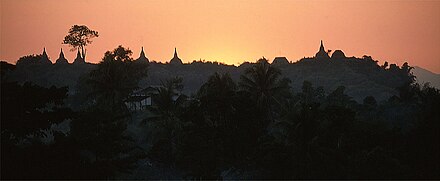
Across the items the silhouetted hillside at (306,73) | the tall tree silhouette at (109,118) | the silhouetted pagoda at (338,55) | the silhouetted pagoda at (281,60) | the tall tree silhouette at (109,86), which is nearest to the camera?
the tall tree silhouette at (109,118)

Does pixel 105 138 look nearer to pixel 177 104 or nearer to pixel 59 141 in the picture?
pixel 59 141

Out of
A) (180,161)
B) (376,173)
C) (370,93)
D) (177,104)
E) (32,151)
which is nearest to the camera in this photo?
(32,151)

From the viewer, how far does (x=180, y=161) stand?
36.5 meters

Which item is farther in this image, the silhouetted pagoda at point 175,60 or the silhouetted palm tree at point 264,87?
the silhouetted pagoda at point 175,60

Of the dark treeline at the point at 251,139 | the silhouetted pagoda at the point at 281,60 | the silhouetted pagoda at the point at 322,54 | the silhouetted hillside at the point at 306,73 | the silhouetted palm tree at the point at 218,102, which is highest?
the silhouetted pagoda at the point at 322,54

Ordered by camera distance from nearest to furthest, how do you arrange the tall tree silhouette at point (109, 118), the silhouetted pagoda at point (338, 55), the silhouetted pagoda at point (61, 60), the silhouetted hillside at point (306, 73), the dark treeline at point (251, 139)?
1. the tall tree silhouette at point (109, 118)
2. the dark treeline at point (251, 139)
3. the silhouetted hillside at point (306, 73)
4. the silhouetted pagoda at point (61, 60)
5. the silhouetted pagoda at point (338, 55)

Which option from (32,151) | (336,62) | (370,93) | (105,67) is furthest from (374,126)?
(336,62)

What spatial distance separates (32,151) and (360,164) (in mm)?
19850

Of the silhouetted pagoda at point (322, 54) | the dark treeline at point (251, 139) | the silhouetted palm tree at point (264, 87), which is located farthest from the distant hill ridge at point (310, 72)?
the dark treeline at point (251, 139)

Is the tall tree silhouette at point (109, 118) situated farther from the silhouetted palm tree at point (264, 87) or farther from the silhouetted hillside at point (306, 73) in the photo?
the silhouetted hillside at point (306, 73)

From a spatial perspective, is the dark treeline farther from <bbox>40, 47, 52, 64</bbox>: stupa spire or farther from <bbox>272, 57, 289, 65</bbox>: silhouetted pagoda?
<bbox>272, 57, 289, 65</bbox>: silhouetted pagoda

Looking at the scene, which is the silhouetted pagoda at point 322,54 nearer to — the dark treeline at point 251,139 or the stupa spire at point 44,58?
the stupa spire at point 44,58

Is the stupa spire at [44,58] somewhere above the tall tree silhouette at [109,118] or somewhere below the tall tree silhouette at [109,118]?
above

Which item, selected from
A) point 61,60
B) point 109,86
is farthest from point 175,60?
point 109,86
